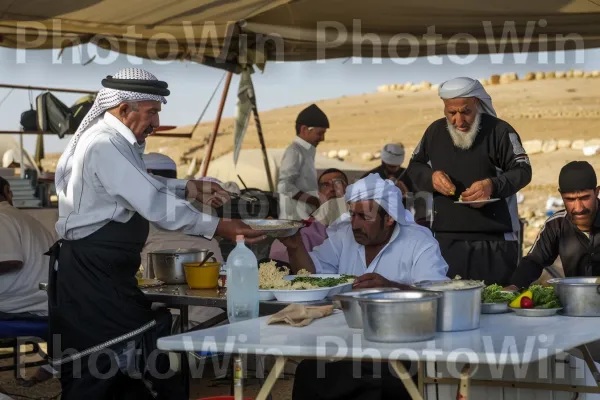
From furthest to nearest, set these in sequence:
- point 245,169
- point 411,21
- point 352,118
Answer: point 352,118, point 245,169, point 411,21

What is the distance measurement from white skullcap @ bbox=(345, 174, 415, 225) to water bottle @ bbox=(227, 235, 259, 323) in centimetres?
75

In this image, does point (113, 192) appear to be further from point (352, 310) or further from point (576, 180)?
point (576, 180)

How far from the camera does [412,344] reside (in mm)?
2678

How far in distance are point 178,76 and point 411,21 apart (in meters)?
6.35

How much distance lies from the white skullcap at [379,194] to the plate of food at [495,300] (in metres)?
0.80

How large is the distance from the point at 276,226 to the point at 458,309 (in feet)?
4.08

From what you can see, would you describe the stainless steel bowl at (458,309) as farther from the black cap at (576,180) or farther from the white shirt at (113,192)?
the black cap at (576,180)

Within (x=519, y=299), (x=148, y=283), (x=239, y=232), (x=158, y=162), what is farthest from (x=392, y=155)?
(x=519, y=299)

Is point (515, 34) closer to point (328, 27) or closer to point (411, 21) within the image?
point (411, 21)

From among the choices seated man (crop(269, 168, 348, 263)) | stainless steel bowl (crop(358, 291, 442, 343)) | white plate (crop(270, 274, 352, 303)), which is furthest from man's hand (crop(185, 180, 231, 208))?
seated man (crop(269, 168, 348, 263))

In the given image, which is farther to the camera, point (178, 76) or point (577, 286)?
point (178, 76)

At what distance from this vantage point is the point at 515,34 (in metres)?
7.86

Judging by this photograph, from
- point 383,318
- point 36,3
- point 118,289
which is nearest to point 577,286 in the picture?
point 383,318

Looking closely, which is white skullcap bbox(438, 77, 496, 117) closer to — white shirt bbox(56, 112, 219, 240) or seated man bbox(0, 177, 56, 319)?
white shirt bbox(56, 112, 219, 240)
